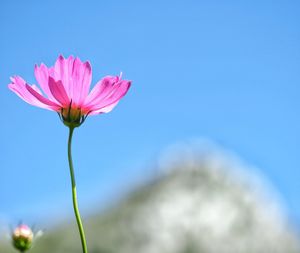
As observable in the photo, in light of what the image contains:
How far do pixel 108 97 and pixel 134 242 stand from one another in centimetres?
1701

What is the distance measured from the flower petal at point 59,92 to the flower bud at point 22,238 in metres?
0.53

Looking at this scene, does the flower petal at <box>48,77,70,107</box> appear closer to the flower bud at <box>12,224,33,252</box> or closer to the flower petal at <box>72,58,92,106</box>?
the flower petal at <box>72,58,92,106</box>

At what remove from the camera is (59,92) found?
156 centimetres

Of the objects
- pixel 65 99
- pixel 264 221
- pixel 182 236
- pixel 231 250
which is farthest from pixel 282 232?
pixel 65 99

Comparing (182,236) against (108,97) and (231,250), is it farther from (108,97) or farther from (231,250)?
(108,97)

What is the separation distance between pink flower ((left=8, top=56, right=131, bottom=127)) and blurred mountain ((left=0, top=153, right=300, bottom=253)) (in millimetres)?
15529

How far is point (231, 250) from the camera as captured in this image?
742 inches

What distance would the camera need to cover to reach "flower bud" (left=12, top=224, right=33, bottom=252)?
191 centimetres

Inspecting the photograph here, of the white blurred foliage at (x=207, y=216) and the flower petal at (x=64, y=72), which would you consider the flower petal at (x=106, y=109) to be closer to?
the flower petal at (x=64, y=72)

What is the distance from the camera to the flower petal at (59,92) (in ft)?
5.07

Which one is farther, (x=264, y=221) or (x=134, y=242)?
(x=264, y=221)

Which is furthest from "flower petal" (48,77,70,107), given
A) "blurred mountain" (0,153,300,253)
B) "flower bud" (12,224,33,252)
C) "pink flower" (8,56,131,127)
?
"blurred mountain" (0,153,300,253)

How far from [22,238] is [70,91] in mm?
620

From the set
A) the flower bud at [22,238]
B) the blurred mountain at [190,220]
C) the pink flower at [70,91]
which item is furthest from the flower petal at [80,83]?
the blurred mountain at [190,220]
